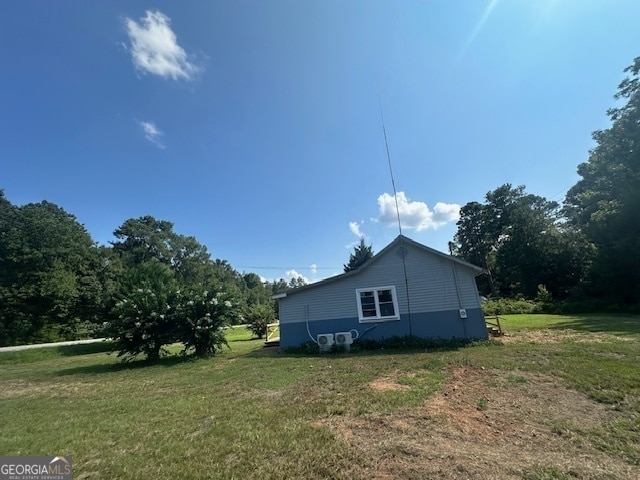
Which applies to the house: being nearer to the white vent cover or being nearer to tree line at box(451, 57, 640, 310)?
the white vent cover

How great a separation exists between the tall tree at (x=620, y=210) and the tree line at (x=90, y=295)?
2487 cm

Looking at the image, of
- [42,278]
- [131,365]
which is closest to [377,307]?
[131,365]

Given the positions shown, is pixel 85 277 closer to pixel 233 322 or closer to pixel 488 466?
pixel 233 322

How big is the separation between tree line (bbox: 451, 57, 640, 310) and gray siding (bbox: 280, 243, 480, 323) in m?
15.4

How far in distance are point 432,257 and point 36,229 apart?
37.5m

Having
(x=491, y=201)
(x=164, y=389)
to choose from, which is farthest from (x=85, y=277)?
(x=491, y=201)

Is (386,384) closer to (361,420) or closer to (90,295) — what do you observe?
(361,420)

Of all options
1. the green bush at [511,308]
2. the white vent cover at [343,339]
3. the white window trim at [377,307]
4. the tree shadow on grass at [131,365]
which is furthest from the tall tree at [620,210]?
the tree shadow on grass at [131,365]

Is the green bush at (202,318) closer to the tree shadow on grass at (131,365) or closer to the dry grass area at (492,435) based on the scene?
the tree shadow on grass at (131,365)

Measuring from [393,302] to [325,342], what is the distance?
3.10 metres

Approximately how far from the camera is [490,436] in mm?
3520

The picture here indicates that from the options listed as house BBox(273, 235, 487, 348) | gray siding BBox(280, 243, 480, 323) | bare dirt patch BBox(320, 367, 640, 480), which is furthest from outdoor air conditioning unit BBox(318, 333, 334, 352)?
bare dirt patch BBox(320, 367, 640, 480)

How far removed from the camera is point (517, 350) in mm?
8500

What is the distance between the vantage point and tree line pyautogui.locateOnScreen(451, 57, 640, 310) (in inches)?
805
